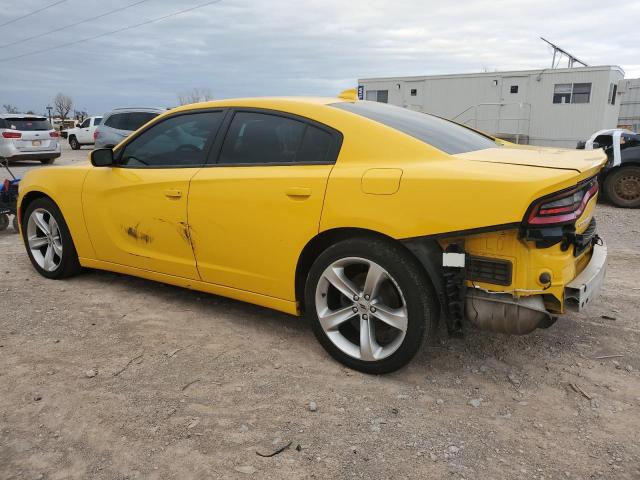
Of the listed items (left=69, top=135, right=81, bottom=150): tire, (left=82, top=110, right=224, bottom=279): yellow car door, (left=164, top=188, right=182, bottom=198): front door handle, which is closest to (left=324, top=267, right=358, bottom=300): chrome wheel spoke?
(left=82, top=110, right=224, bottom=279): yellow car door

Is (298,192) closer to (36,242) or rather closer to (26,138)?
(36,242)

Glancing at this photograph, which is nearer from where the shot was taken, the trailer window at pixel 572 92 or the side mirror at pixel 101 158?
the side mirror at pixel 101 158

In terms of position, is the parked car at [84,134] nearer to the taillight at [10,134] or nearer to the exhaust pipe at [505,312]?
the taillight at [10,134]

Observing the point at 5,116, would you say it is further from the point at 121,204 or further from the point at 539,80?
the point at 539,80

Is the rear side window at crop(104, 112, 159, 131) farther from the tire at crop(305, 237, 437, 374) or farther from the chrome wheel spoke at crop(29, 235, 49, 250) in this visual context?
the tire at crop(305, 237, 437, 374)

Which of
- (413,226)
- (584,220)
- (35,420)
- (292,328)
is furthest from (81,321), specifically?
(584,220)

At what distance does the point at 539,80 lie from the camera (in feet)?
65.8

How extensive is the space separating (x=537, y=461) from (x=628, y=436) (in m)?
0.52

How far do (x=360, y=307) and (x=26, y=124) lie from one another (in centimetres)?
1673

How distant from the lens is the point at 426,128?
3.26 m

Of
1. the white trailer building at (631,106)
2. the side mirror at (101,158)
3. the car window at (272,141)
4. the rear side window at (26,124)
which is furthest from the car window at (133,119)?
the white trailer building at (631,106)

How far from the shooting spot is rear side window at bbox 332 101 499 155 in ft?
9.90

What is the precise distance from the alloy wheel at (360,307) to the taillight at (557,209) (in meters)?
0.77

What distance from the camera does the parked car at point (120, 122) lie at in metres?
15.0
